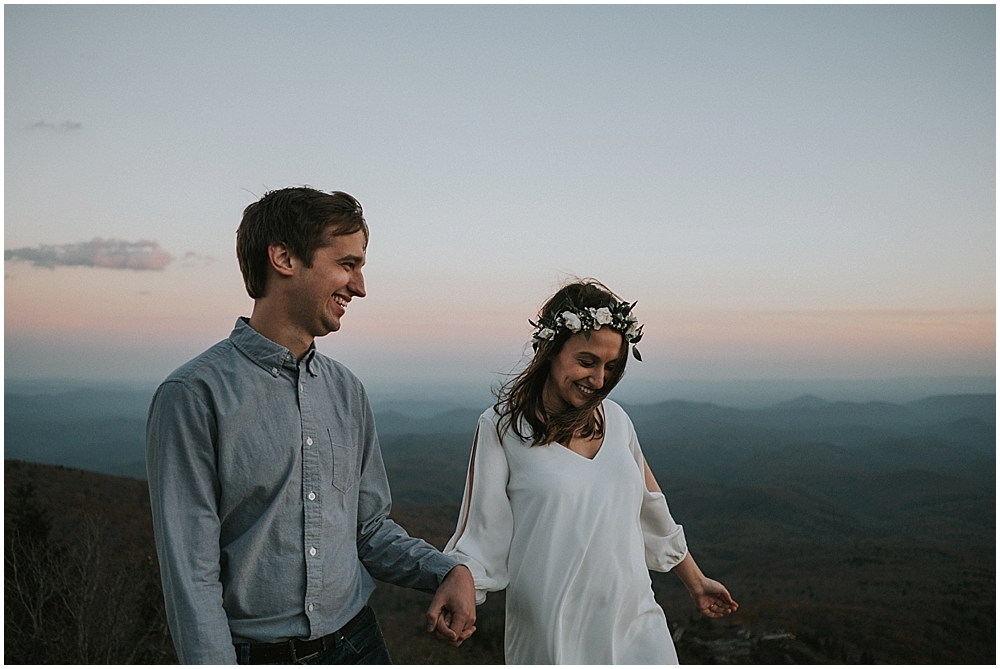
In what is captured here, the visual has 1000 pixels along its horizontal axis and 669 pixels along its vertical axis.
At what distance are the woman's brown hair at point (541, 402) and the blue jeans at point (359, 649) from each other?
929mm

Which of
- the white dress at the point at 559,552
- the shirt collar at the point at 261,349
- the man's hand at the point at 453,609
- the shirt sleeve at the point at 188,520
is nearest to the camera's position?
the shirt sleeve at the point at 188,520

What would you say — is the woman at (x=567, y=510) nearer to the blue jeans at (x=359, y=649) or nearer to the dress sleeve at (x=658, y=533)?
the dress sleeve at (x=658, y=533)

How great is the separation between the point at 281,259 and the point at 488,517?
1.21 meters

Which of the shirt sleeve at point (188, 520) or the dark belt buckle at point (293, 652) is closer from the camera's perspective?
the shirt sleeve at point (188, 520)

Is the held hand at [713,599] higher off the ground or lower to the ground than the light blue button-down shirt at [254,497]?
lower

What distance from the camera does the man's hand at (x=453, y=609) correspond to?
2391mm

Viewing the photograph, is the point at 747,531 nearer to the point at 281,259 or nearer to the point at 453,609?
the point at 453,609

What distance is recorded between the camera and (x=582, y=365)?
310cm

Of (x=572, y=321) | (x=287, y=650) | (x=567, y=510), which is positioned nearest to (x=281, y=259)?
(x=287, y=650)

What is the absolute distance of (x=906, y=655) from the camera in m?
11.8

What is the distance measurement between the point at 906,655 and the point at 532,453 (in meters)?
10.9

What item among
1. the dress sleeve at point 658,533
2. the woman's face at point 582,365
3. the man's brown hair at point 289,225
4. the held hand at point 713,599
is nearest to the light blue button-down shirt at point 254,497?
the man's brown hair at point 289,225

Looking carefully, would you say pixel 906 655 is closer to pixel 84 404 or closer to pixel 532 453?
pixel 532 453

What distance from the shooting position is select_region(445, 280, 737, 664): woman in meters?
2.96
